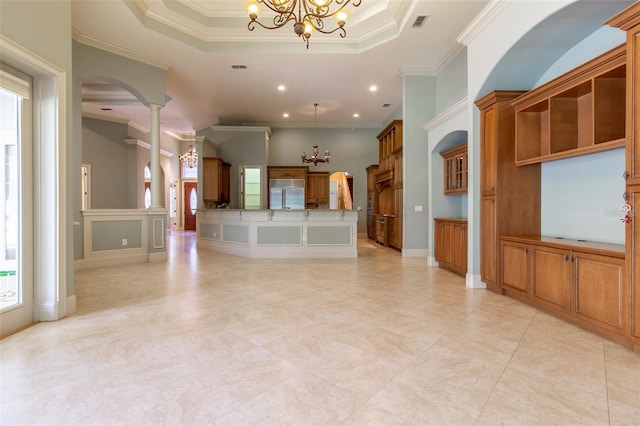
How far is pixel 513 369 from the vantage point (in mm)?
2150

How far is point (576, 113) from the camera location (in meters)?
3.41

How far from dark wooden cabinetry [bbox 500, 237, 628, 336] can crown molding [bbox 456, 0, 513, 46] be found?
2.75 meters

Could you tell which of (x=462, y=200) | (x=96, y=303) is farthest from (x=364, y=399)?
(x=462, y=200)

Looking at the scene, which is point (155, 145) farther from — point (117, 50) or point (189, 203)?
point (189, 203)

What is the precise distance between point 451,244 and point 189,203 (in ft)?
42.8

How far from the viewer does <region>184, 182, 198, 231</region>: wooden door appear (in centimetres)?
1501

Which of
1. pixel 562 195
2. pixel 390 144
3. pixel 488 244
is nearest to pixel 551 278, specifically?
pixel 488 244

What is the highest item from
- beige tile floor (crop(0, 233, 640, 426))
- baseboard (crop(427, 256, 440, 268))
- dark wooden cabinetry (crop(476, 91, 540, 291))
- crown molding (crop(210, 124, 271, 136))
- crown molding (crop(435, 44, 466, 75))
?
crown molding (crop(435, 44, 466, 75))

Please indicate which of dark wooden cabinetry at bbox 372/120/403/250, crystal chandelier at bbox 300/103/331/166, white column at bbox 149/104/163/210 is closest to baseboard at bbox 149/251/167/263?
white column at bbox 149/104/163/210

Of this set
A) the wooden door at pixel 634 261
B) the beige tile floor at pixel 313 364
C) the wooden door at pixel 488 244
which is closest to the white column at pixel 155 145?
the beige tile floor at pixel 313 364

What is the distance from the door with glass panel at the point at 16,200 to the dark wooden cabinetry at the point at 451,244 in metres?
5.41

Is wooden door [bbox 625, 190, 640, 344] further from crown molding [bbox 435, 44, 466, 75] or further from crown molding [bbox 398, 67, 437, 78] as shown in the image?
crown molding [bbox 398, 67, 437, 78]

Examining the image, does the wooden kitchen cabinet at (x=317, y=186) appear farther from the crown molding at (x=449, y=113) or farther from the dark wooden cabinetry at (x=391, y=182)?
the crown molding at (x=449, y=113)

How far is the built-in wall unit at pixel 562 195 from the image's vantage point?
271cm
